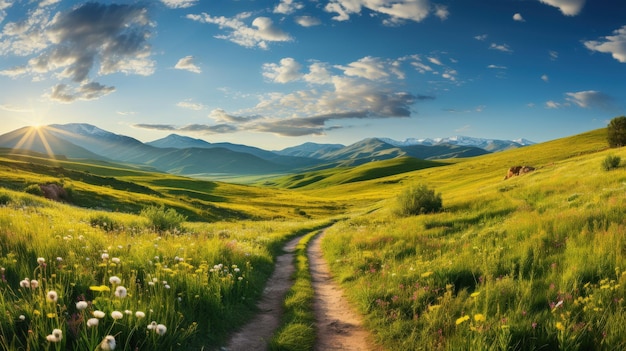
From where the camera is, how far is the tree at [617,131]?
66.1 metres

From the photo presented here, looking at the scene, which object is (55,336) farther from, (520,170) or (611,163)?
(520,170)

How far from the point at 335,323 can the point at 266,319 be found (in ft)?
5.59

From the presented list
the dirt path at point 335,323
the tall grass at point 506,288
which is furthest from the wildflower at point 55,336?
the tall grass at point 506,288

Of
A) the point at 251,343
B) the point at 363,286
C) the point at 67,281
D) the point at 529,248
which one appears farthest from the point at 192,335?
the point at 529,248

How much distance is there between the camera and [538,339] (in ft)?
18.4

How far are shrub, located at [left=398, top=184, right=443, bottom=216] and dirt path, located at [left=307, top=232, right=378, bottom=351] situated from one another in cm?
1981

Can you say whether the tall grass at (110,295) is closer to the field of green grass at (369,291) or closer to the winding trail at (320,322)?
the field of green grass at (369,291)

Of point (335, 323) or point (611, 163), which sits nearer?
point (335, 323)

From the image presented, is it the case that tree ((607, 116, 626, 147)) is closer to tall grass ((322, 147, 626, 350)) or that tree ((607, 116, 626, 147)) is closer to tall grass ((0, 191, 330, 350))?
tall grass ((322, 147, 626, 350))

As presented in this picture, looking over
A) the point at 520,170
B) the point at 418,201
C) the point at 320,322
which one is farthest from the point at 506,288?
the point at 520,170

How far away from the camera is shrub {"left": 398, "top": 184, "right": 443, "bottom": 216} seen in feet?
101

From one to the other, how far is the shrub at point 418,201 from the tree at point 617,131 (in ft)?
189

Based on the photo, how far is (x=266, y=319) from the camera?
886cm

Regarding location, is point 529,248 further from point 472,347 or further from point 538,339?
point 472,347
